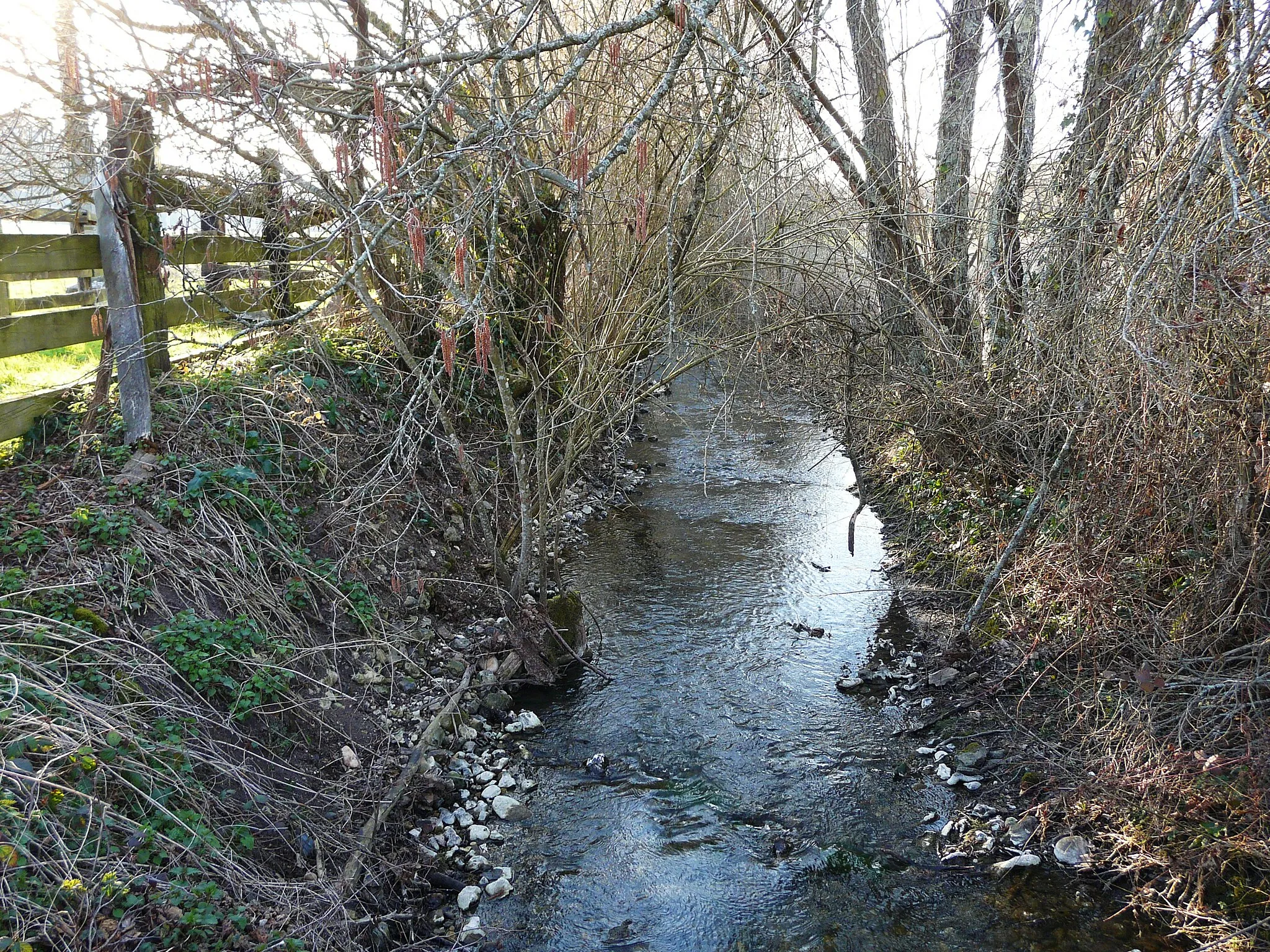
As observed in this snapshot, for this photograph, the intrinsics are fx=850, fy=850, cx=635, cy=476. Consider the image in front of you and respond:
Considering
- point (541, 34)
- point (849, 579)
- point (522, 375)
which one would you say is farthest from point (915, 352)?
point (541, 34)

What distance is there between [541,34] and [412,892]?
5527 mm

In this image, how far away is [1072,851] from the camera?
183 inches

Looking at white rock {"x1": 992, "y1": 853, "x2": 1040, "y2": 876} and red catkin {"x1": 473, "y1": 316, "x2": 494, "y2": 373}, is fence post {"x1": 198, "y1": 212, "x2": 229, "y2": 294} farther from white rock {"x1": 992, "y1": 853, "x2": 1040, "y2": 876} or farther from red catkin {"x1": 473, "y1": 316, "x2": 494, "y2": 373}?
white rock {"x1": 992, "y1": 853, "x2": 1040, "y2": 876}

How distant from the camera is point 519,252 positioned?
717 cm

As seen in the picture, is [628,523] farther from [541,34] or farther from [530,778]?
[541,34]

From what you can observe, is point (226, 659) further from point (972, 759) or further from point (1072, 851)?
point (1072, 851)

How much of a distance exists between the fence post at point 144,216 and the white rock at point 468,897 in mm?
3880

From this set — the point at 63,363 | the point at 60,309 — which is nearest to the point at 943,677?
the point at 60,309

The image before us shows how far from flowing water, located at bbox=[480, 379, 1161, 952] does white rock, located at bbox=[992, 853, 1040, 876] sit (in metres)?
0.05

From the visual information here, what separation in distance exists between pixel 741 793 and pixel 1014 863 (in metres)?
1.54

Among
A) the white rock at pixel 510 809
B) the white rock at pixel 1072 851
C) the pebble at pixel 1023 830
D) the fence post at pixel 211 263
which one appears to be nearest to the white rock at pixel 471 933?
the white rock at pixel 510 809

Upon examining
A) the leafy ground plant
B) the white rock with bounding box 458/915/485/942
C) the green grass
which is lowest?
the white rock with bounding box 458/915/485/942

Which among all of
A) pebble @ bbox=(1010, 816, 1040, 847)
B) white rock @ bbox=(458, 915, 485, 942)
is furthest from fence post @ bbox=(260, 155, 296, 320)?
pebble @ bbox=(1010, 816, 1040, 847)

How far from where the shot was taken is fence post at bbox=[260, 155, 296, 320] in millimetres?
5988
